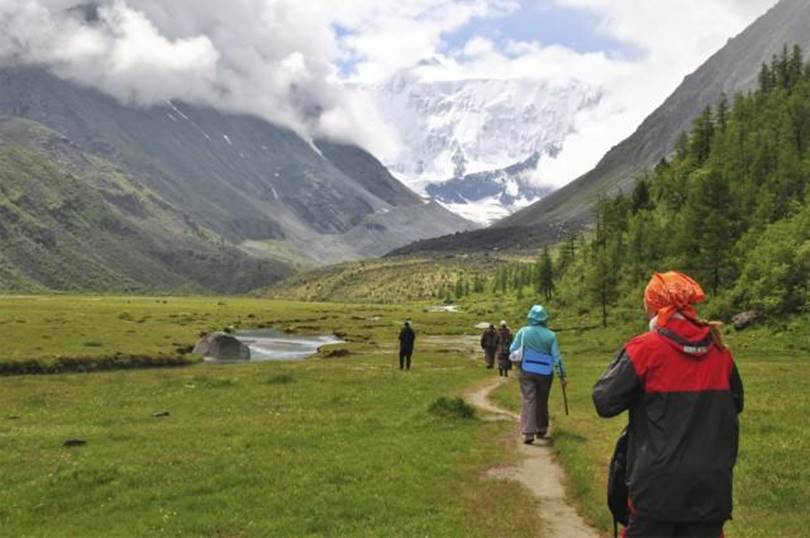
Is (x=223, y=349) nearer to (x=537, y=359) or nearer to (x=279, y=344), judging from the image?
(x=279, y=344)

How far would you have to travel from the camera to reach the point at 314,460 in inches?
Answer: 896

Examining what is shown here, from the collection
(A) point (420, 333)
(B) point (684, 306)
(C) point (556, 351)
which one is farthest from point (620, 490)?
(A) point (420, 333)

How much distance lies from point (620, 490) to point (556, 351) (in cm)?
1545

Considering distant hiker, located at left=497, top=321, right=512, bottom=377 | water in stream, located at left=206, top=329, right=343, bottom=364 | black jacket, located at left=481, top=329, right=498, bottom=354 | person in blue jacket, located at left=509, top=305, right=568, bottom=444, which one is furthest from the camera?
water in stream, located at left=206, top=329, right=343, bottom=364

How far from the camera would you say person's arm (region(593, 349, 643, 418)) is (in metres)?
9.20

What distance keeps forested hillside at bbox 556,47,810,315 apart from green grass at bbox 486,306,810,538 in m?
33.6

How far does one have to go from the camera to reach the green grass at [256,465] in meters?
17.5

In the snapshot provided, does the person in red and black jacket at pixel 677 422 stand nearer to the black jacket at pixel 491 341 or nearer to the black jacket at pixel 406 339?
the black jacket at pixel 406 339

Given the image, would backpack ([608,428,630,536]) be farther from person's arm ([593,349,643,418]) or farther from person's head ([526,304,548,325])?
person's head ([526,304,548,325])

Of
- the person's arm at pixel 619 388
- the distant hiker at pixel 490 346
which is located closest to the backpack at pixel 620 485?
the person's arm at pixel 619 388

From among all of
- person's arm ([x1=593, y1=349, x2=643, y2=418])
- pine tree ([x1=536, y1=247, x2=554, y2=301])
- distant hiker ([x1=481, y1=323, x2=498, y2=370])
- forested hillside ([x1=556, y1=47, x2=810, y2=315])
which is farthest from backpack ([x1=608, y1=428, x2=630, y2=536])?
pine tree ([x1=536, y1=247, x2=554, y2=301])

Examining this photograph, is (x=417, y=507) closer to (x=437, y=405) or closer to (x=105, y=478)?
(x=105, y=478)

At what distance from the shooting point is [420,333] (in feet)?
424

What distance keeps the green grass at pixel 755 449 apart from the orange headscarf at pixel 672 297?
8.29 meters
